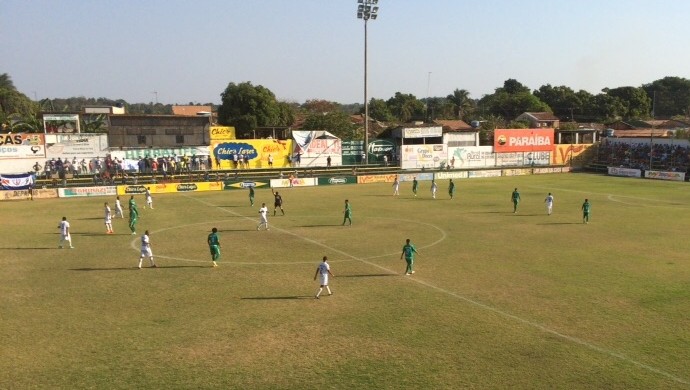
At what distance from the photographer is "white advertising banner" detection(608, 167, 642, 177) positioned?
64688mm

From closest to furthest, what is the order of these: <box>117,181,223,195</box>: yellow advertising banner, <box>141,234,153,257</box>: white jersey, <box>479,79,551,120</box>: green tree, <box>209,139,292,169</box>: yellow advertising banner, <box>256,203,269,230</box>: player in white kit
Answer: <box>141,234,153,257</box>: white jersey, <box>256,203,269,230</box>: player in white kit, <box>117,181,223,195</box>: yellow advertising banner, <box>209,139,292,169</box>: yellow advertising banner, <box>479,79,551,120</box>: green tree

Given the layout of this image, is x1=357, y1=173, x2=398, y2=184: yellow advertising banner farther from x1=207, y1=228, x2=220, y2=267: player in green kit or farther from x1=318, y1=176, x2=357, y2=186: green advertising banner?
x1=207, y1=228, x2=220, y2=267: player in green kit

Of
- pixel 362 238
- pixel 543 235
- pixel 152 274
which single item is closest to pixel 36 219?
pixel 152 274

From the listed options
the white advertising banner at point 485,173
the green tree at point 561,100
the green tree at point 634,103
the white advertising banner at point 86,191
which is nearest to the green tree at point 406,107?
the green tree at point 561,100

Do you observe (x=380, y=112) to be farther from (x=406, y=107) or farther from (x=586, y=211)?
(x=586, y=211)

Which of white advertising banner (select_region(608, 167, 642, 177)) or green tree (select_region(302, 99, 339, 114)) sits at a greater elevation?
green tree (select_region(302, 99, 339, 114))

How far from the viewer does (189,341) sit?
13523 millimetres

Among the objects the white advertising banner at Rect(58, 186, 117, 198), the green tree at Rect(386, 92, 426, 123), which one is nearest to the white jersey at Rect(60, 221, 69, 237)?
the white advertising banner at Rect(58, 186, 117, 198)

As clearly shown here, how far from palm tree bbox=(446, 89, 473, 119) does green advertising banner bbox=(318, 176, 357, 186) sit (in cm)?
8820

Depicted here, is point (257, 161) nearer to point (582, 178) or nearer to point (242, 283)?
point (582, 178)

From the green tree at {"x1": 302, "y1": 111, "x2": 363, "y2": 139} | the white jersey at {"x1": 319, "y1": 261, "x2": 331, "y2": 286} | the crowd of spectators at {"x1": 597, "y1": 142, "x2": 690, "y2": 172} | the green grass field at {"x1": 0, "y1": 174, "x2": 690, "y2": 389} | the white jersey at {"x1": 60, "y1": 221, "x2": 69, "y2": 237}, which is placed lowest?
the green grass field at {"x1": 0, "y1": 174, "x2": 690, "y2": 389}

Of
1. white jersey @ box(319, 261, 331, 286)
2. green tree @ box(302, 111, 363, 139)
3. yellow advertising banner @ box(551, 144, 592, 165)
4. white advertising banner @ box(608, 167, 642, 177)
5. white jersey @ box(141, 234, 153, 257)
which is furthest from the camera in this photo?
green tree @ box(302, 111, 363, 139)

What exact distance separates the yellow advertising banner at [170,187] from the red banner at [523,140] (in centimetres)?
4065

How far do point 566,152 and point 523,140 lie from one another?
801 centimetres
